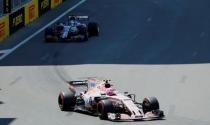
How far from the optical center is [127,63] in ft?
129

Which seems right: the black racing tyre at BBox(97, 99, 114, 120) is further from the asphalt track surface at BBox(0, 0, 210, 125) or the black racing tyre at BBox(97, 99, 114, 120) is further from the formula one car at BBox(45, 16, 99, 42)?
the formula one car at BBox(45, 16, 99, 42)

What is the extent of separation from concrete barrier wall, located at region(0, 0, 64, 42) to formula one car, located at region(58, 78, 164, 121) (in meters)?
19.0

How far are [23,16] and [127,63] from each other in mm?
12993

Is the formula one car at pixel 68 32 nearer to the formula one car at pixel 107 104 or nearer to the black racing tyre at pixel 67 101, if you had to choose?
the formula one car at pixel 107 104

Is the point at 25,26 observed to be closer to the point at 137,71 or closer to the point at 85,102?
the point at 137,71

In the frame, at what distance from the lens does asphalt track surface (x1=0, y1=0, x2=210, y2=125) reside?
27.8 meters

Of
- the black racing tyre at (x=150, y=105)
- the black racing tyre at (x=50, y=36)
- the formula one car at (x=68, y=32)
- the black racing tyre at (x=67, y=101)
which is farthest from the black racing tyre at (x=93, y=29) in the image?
the black racing tyre at (x=150, y=105)

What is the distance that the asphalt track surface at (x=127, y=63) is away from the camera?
2780 cm

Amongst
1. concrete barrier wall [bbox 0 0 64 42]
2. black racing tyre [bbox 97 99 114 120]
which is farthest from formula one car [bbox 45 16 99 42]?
black racing tyre [bbox 97 99 114 120]

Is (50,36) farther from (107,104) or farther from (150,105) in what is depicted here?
(107,104)

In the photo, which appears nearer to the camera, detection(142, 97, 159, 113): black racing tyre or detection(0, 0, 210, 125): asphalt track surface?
detection(142, 97, 159, 113): black racing tyre

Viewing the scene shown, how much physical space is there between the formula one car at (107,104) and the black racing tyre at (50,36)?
675 inches

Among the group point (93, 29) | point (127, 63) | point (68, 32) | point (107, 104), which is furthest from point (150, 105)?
point (93, 29)

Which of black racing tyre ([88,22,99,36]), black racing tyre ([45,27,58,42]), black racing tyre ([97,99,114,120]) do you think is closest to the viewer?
black racing tyre ([97,99,114,120])
